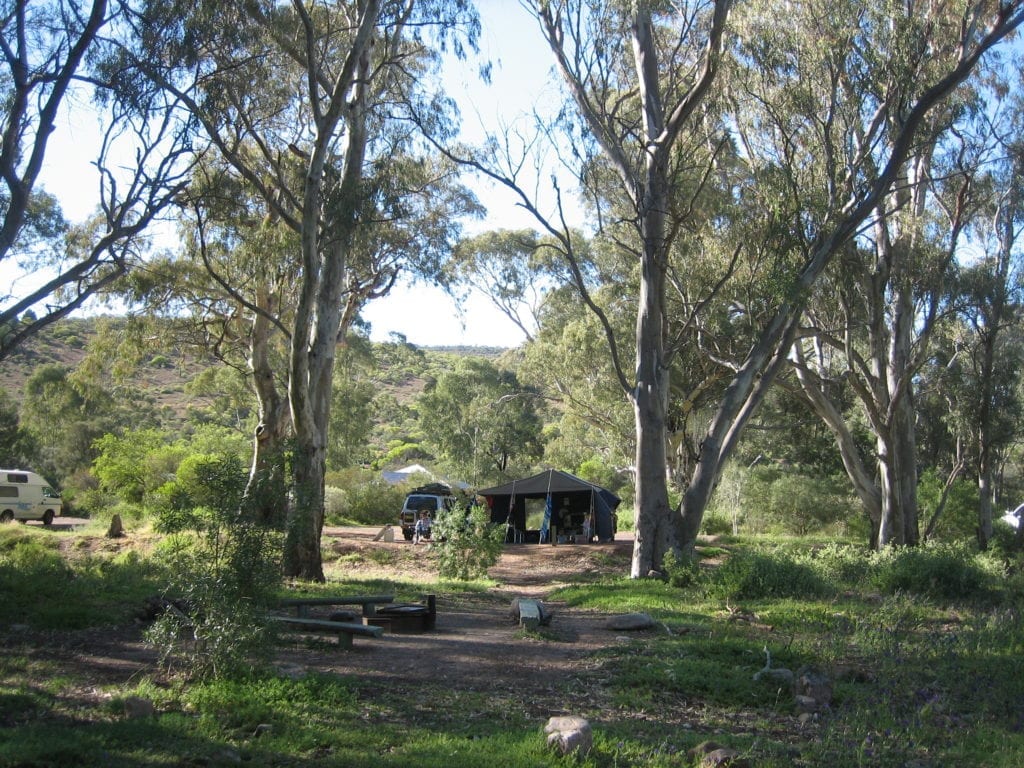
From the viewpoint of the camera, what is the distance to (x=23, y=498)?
24.5 meters

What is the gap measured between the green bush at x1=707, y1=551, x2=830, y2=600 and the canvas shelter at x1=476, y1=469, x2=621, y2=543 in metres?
11.6

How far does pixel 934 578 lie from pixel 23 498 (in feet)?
78.2

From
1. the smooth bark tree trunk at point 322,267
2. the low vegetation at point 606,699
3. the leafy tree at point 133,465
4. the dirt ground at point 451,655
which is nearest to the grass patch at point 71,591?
the low vegetation at point 606,699

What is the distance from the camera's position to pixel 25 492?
24594mm

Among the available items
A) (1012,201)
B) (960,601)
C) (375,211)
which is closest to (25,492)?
(375,211)

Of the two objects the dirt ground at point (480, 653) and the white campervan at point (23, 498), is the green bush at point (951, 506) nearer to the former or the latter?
the dirt ground at point (480, 653)

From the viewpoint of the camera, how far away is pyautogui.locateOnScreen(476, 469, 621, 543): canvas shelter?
22.8m

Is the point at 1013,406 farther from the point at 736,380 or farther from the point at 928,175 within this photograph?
the point at 736,380

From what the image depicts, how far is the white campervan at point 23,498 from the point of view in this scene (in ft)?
79.4

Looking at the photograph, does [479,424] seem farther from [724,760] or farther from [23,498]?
[724,760]

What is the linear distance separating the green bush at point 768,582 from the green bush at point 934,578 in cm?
96

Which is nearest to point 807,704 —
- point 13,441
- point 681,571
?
point 681,571

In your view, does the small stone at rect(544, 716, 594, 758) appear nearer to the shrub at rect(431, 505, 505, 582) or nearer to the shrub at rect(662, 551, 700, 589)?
the shrub at rect(662, 551, 700, 589)

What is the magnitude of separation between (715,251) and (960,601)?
9.68m
